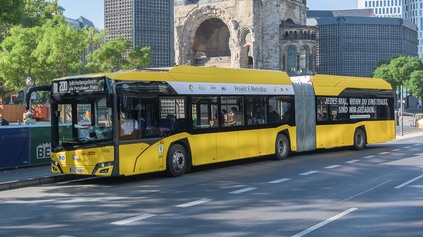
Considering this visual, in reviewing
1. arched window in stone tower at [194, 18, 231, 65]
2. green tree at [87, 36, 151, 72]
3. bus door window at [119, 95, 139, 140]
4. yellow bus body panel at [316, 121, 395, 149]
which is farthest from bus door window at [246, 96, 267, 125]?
arched window in stone tower at [194, 18, 231, 65]

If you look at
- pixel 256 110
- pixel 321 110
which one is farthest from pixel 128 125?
pixel 321 110

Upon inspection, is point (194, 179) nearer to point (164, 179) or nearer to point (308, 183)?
Answer: point (164, 179)

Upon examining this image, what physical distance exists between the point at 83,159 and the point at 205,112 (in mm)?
4044

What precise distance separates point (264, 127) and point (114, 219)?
9.87m

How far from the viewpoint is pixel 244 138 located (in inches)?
674

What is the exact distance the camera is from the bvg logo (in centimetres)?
1702

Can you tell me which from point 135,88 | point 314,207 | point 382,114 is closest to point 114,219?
point 314,207

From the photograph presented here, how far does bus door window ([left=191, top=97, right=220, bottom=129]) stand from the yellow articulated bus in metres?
0.03

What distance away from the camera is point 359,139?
2323cm

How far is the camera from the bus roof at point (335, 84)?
843 inches

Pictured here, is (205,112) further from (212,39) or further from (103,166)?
(212,39)

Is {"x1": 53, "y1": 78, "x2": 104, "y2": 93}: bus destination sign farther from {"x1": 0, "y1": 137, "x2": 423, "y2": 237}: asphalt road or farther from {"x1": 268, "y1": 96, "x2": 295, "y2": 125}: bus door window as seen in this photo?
{"x1": 268, "y1": 96, "x2": 295, "y2": 125}: bus door window

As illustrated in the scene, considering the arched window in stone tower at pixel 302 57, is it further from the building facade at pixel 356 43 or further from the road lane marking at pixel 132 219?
the road lane marking at pixel 132 219

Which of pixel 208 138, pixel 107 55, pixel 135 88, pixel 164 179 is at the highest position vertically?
pixel 107 55
